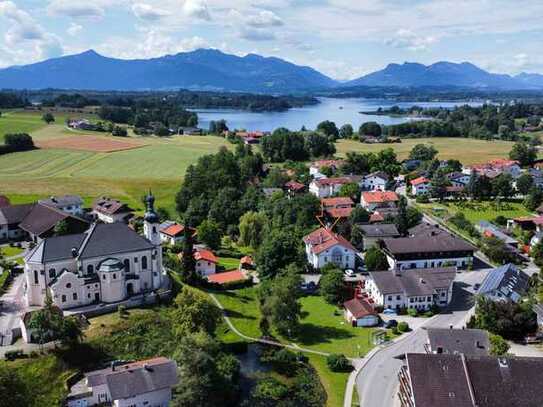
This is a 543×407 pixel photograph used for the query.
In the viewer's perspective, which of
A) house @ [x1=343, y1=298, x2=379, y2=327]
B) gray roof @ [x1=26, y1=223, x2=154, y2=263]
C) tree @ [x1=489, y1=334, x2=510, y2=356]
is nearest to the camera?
tree @ [x1=489, y1=334, x2=510, y2=356]

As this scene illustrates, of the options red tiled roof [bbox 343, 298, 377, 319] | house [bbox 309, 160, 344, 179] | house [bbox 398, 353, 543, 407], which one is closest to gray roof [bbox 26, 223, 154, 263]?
red tiled roof [bbox 343, 298, 377, 319]

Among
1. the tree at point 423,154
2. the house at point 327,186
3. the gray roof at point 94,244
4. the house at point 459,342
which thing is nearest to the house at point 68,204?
the gray roof at point 94,244

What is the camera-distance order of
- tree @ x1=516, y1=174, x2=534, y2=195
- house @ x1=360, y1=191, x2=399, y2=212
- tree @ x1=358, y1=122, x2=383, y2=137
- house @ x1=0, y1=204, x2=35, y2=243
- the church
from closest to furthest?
the church < house @ x1=0, y1=204, x2=35, y2=243 < house @ x1=360, y1=191, x2=399, y2=212 < tree @ x1=516, y1=174, x2=534, y2=195 < tree @ x1=358, y1=122, x2=383, y2=137

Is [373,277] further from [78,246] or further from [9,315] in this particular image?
[9,315]

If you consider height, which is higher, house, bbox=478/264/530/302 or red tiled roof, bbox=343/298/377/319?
house, bbox=478/264/530/302

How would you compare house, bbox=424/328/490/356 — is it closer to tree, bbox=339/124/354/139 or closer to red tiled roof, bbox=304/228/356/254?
red tiled roof, bbox=304/228/356/254

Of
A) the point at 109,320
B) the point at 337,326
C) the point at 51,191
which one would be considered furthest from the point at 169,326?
the point at 51,191

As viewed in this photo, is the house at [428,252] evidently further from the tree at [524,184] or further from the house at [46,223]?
the house at [46,223]
